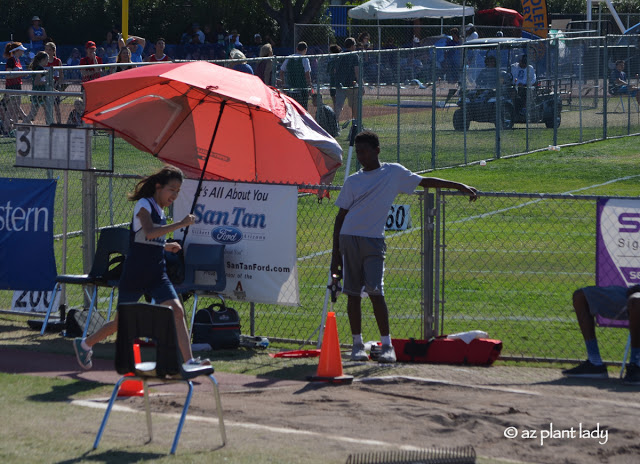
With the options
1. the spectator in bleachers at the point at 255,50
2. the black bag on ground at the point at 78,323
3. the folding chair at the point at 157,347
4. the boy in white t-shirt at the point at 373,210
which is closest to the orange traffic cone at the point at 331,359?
the boy in white t-shirt at the point at 373,210

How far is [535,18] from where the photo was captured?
39.0 metres

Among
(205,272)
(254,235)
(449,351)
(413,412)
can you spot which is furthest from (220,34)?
(413,412)

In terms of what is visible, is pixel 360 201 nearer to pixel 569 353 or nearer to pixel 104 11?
pixel 569 353

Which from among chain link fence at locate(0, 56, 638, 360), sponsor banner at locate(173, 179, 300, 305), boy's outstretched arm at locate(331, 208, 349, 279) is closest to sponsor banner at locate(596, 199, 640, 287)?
chain link fence at locate(0, 56, 638, 360)

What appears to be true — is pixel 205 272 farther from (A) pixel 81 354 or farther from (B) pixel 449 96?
(B) pixel 449 96

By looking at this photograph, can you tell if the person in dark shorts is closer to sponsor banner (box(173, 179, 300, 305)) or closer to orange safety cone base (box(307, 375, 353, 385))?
orange safety cone base (box(307, 375, 353, 385))

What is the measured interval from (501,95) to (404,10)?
75.9 ft

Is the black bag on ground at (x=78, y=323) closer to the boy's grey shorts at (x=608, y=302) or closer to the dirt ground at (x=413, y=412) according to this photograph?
the dirt ground at (x=413, y=412)

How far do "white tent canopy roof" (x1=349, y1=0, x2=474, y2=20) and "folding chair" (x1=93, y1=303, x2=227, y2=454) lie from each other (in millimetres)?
38281

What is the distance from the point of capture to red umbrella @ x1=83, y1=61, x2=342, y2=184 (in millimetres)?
9922

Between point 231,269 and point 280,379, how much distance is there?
174 centimetres

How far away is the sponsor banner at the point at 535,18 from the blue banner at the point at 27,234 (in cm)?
3027

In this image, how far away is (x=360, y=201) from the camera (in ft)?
29.5

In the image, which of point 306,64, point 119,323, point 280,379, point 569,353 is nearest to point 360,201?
point 280,379
